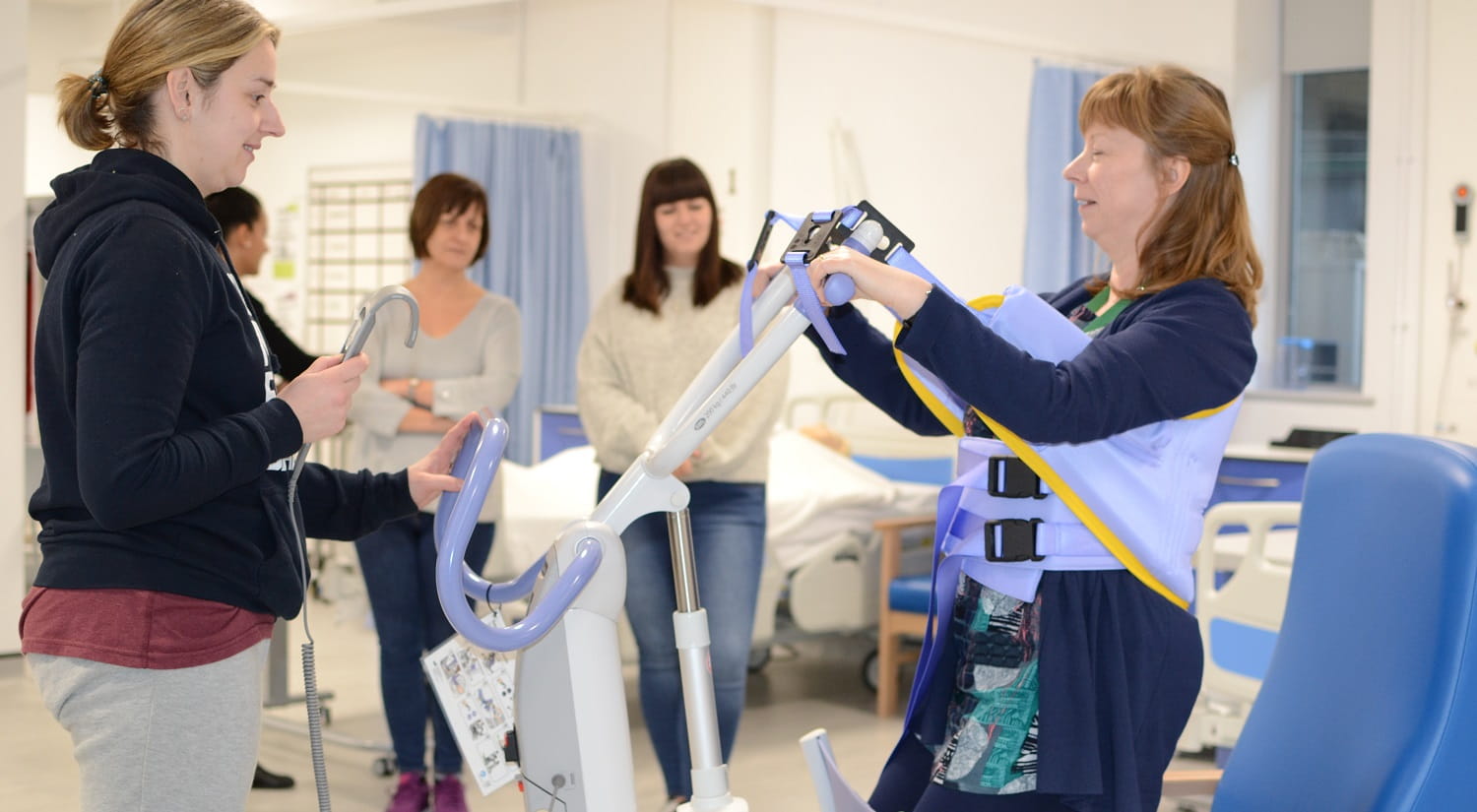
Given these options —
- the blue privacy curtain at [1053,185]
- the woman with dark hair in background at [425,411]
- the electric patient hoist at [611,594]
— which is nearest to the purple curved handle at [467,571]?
the electric patient hoist at [611,594]

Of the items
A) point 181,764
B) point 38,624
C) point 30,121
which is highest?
point 30,121

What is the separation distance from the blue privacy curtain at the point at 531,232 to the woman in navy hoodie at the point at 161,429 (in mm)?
4610

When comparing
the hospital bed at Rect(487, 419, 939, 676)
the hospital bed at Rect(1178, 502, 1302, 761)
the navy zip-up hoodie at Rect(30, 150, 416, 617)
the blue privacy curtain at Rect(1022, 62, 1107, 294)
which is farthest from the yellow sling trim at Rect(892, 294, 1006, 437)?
the blue privacy curtain at Rect(1022, 62, 1107, 294)

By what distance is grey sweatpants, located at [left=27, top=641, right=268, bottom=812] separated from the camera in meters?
1.28

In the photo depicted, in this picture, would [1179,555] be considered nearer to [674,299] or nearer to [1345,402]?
[674,299]

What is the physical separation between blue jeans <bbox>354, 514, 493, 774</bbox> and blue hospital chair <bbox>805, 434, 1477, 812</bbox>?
170 centimetres

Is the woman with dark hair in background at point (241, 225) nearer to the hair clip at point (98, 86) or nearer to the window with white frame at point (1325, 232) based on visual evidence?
the hair clip at point (98, 86)

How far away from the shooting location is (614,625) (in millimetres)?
1495

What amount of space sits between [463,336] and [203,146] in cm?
189

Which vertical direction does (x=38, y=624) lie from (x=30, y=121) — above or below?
below

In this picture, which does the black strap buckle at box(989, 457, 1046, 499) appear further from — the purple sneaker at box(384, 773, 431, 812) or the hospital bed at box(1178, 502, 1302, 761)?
the purple sneaker at box(384, 773, 431, 812)

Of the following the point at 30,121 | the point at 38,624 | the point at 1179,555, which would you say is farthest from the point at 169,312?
the point at 30,121

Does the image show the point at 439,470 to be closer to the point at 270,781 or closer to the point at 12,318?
the point at 270,781

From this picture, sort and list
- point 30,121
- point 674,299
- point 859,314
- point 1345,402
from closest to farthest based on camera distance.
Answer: point 859,314
point 674,299
point 1345,402
point 30,121
